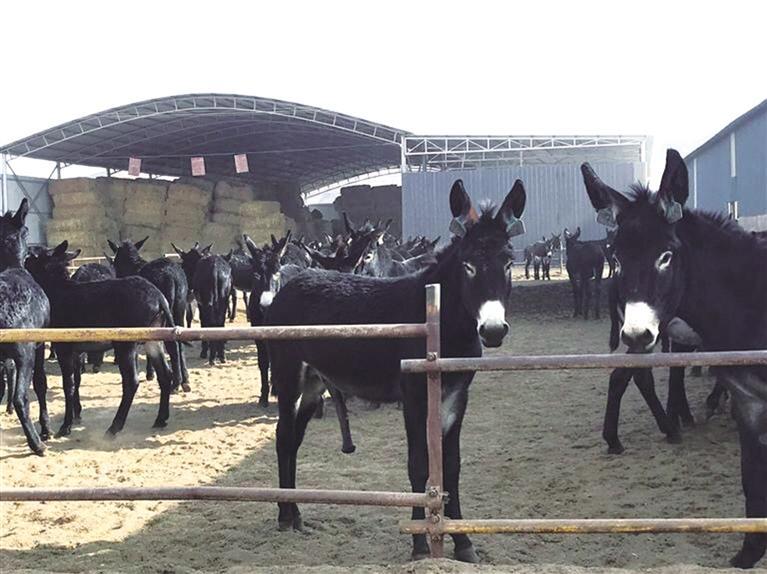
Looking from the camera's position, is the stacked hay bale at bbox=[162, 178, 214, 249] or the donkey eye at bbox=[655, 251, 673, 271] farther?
the stacked hay bale at bbox=[162, 178, 214, 249]

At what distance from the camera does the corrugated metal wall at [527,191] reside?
2617cm

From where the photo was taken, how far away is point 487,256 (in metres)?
4.35

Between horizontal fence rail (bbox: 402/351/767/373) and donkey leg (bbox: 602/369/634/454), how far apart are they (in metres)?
3.16

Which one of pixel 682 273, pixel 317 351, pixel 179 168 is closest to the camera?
pixel 682 273

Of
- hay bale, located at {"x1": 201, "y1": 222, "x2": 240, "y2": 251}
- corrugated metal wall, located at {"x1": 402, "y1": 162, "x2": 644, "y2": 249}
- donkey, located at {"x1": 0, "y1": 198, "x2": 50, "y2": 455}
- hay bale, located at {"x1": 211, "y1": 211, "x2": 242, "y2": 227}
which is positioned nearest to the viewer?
donkey, located at {"x1": 0, "y1": 198, "x2": 50, "y2": 455}

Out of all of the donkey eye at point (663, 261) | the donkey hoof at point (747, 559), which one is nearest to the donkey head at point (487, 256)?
the donkey eye at point (663, 261)

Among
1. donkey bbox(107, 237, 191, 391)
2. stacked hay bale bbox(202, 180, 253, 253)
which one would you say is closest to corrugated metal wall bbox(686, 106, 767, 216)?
donkey bbox(107, 237, 191, 391)

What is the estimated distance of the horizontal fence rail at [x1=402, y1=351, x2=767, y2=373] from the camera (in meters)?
3.50

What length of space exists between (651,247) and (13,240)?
745 centimetres

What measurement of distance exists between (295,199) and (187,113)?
10705 millimetres

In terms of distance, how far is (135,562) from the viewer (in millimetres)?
4504

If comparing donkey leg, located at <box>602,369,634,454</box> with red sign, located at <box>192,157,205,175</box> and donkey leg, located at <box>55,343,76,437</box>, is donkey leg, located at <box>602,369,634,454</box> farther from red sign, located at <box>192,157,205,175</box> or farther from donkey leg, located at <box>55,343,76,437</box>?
red sign, located at <box>192,157,205,175</box>

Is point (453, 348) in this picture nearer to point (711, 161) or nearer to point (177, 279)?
point (177, 279)

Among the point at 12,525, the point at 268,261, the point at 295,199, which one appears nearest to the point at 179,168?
the point at 295,199
